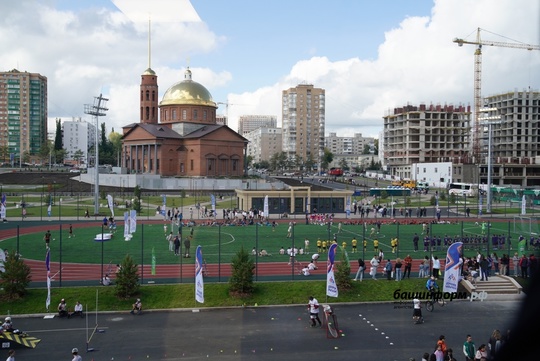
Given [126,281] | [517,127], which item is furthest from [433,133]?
[126,281]

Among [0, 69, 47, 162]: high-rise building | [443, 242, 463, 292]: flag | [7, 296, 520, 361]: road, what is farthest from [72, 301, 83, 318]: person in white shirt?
[0, 69, 47, 162]: high-rise building

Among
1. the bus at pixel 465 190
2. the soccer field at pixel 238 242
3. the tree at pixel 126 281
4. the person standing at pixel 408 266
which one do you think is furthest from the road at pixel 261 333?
the bus at pixel 465 190

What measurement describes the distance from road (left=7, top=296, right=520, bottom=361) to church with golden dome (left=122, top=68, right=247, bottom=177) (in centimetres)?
7288

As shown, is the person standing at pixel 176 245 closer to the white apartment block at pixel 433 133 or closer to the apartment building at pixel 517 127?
the apartment building at pixel 517 127

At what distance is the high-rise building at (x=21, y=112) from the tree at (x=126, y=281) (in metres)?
141

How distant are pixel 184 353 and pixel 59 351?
14.9 feet

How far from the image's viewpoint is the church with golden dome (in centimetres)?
9588

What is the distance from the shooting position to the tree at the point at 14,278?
80.0 feet

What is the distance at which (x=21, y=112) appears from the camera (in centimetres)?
Answer: 15738

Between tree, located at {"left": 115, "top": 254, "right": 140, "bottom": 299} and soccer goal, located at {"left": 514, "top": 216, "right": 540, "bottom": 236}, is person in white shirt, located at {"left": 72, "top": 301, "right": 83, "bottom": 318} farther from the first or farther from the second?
soccer goal, located at {"left": 514, "top": 216, "right": 540, "bottom": 236}

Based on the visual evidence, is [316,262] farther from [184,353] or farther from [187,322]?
[184,353]

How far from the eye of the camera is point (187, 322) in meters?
22.7

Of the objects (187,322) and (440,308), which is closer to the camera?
(187,322)

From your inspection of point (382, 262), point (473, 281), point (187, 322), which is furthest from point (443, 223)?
point (187, 322)
